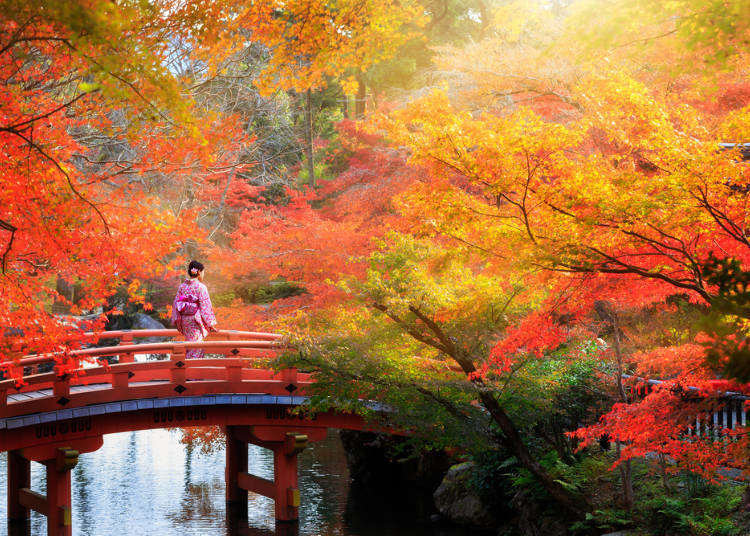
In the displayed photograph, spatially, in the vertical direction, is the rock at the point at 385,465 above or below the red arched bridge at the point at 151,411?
below

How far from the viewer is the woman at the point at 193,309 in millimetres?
10852

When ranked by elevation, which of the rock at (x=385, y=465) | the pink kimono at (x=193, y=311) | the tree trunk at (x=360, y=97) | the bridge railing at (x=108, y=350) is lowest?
the rock at (x=385, y=465)

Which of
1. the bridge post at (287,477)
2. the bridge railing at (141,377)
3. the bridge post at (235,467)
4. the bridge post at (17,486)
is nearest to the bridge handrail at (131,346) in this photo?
the bridge railing at (141,377)

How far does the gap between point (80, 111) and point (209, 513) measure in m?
8.04

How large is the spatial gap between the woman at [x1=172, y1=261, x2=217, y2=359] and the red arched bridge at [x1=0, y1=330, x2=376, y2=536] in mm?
338

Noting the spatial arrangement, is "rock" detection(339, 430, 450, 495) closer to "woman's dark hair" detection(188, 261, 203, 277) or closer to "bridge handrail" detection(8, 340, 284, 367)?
"bridge handrail" detection(8, 340, 284, 367)

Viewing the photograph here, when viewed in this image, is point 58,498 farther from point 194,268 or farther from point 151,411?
point 194,268

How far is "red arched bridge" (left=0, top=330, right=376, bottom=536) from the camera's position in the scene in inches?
400

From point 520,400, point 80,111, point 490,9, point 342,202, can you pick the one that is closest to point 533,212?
point 520,400

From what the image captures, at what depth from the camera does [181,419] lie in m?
11.6

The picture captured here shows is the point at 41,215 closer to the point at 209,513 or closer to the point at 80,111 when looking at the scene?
the point at 80,111

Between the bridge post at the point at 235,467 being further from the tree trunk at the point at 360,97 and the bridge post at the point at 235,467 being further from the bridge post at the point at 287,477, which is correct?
the tree trunk at the point at 360,97

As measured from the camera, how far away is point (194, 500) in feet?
45.1

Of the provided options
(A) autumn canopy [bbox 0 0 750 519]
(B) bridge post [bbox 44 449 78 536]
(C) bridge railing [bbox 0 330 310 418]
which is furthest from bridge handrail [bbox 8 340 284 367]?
(B) bridge post [bbox 44 449 78 536]
